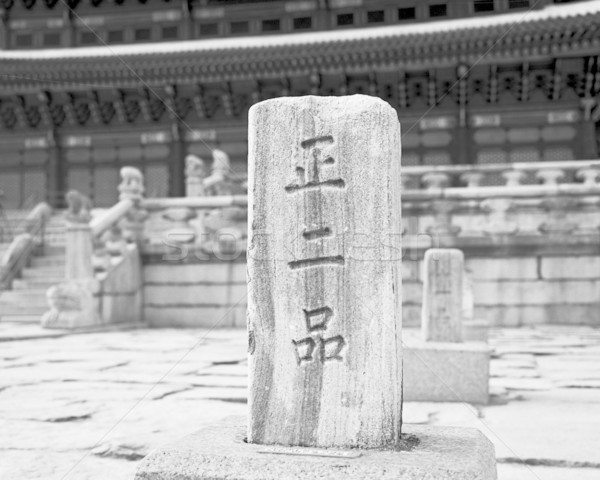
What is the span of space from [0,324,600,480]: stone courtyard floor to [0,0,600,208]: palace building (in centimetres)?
833

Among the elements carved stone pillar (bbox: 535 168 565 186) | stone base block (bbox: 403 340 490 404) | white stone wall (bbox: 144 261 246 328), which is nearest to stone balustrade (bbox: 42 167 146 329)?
white stone wall (bbox: 144 261 246 328)

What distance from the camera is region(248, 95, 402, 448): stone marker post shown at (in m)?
2.20

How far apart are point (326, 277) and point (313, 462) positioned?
0.59 metres

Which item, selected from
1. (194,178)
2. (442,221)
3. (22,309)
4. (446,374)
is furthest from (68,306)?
(446,374)

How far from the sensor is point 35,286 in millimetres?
11602

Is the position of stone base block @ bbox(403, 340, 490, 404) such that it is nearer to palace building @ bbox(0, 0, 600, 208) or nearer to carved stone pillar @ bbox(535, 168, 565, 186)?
carved stone pillar @ bbox(535, 168, 565, 186)

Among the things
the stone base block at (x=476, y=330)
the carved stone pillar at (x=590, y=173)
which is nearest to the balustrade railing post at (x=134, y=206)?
the stone base block at (x=476, y=330)

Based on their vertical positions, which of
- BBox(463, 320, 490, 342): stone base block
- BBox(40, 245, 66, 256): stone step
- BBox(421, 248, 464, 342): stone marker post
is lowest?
BBox(463, 320, 490, 342): stone base block

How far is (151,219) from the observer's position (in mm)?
11703

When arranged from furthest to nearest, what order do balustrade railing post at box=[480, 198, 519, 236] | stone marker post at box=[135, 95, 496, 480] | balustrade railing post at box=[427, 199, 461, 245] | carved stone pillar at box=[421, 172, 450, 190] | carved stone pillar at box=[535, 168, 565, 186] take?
carved stone pillar at box=[421, 172, 450, 190], carved stone pillar at box=[535, 168, 565, 186], balustrade railing post at box=[427, 199, 461, 245], balustrade railing post at box=[480, 198, 519, 236], stone marker post at box=[135, 95, 496, 480]

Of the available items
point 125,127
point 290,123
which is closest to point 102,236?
point 125,127

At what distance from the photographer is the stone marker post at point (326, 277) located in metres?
2.20

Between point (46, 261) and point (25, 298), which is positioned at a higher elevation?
point (46, 261)

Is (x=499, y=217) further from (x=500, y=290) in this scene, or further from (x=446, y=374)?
(x=446, y=374)
